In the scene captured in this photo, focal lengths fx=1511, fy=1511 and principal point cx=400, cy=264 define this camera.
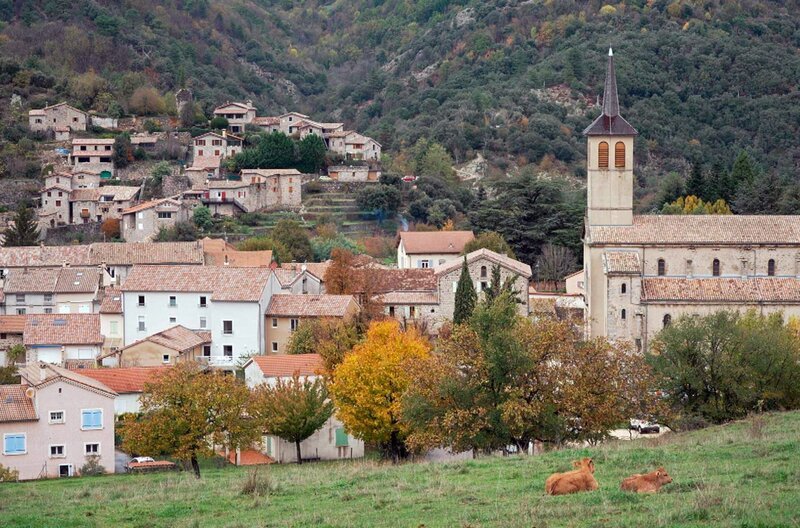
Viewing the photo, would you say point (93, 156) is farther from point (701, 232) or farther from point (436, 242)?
point (701, 232)

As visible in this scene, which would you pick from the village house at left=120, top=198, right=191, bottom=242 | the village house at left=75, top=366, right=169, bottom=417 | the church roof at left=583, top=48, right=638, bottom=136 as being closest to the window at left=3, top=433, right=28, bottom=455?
the village house at left=75, top=366, right=169, bottom=417

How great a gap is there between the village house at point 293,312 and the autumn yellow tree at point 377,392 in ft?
48.4

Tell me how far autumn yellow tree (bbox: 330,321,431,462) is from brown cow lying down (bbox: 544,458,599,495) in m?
16.4

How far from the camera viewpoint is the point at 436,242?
72.1m

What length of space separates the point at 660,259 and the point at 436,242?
726 inches

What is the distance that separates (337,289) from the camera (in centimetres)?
5966

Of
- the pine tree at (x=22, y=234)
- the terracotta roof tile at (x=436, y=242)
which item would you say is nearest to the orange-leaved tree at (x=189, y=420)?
the terracotta roof tile at (x=436, y=242)

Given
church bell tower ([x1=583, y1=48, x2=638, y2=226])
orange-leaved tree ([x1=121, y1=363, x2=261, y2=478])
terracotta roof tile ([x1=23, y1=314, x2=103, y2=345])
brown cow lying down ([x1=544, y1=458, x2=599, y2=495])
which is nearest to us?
brown cow lying down ([x1=544, y1=458, x2=599, y2=495])

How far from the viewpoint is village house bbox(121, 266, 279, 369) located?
55.1m

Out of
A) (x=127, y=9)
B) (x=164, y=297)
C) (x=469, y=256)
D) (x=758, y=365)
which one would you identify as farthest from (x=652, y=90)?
(x=758, y=365)

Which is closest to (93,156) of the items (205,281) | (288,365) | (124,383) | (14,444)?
(205,281)

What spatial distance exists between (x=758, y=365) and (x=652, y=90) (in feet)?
269

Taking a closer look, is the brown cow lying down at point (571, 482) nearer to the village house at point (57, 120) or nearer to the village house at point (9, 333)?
the village house at point (9, 333)

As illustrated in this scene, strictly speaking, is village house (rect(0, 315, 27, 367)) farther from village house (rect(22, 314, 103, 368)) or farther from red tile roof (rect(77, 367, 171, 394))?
red tile roof (rect(77, 367, 171, 394))
